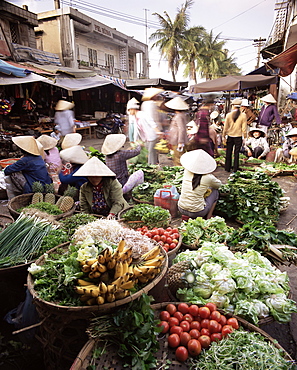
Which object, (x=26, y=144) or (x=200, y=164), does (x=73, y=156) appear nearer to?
(x=26, y=144)

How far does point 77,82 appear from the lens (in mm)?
11062

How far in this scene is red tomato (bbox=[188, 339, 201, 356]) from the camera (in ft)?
5.76

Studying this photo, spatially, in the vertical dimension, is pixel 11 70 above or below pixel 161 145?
above

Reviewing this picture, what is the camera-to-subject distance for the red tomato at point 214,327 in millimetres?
1889

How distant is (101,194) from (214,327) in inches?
97.2

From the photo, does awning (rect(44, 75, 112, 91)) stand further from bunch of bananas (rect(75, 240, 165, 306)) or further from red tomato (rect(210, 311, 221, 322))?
red tomato (rect(210, 311, 221, 322))

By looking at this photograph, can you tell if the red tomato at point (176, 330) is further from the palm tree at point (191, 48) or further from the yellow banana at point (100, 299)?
the palm tree at point (191, 48)

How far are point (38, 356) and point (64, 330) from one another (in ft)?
2.58

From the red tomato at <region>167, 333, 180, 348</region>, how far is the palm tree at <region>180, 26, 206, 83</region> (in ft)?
112

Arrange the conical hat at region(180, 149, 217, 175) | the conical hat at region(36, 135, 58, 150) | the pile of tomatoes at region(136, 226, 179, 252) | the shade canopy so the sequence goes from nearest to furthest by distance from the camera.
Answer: the pile of tomatoes at region(136, 226, 179, 252) < the conical hat at region(180, 149, 217, 175) < the conical hat at region(36, 135, 58, 150) < the shade canopy

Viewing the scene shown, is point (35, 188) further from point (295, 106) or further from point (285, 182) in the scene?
point (295, 106)

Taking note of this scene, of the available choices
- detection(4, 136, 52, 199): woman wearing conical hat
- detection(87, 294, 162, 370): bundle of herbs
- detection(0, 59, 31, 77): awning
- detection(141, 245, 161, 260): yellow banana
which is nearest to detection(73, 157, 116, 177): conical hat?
detection(4, 136, 52, 199): woman wearing conical hat

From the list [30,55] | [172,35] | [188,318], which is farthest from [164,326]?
[172,35]

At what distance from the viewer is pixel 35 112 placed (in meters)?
11.8
